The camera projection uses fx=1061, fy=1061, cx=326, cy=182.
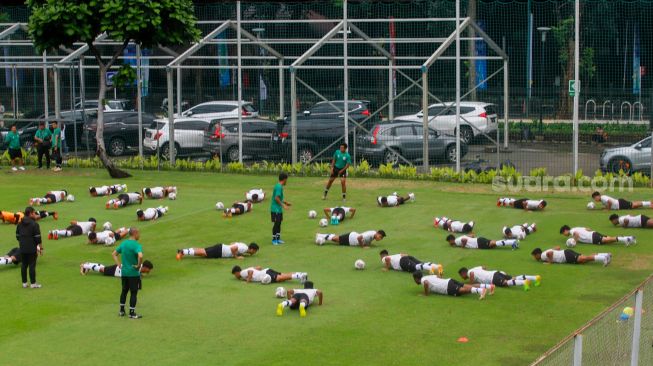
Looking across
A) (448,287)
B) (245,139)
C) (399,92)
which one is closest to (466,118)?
(399,92)

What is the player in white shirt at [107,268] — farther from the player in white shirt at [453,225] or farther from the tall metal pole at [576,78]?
the tall metal pole at [576,78]

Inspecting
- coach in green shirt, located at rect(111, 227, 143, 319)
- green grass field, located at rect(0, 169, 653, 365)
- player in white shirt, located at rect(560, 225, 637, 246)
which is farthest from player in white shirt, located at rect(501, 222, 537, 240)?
coach in green shirt, located at rect(111, 227, 143, 319)

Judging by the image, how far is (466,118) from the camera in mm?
36875

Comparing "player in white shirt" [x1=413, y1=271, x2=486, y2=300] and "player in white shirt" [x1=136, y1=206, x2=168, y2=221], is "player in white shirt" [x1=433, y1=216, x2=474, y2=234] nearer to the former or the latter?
"player in white shirt" [x1=413, y1=271, x2=486, y2=300]

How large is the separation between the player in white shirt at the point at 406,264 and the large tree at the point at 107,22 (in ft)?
49.4

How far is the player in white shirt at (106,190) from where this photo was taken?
31297 millimetres

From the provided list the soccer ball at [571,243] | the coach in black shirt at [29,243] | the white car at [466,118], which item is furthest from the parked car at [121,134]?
the soccer ball at [571,243]

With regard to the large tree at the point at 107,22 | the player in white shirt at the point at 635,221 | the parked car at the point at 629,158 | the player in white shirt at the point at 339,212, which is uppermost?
the large tree at the point at 107,22

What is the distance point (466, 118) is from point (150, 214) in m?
13.6

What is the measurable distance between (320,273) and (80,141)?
21950mm

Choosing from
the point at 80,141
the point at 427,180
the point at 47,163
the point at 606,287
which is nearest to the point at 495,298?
the point at 606,287

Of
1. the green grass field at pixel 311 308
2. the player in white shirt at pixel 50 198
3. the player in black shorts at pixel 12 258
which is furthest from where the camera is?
the player in white shirt at pixel 50 198

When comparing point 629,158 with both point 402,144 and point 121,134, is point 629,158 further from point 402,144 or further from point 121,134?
point 121,134

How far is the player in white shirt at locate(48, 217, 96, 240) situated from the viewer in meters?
25.3
